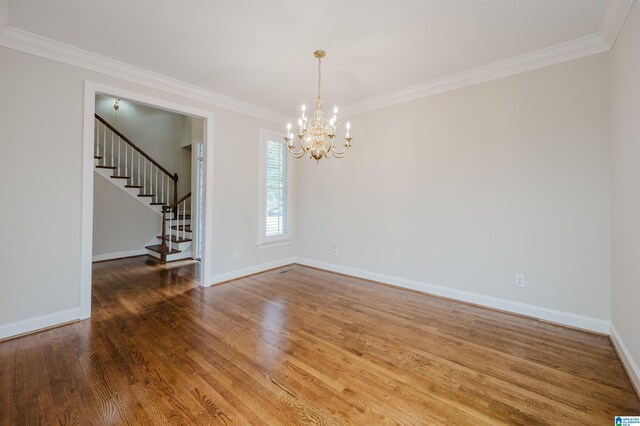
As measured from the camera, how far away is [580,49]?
8.91 ft

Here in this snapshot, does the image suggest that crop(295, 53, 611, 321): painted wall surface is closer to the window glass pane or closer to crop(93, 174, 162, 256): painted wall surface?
the window glass pane

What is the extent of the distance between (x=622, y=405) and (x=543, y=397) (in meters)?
0.44

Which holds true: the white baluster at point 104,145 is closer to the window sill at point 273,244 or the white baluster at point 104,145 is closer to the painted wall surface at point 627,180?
the window sill at point 273,244

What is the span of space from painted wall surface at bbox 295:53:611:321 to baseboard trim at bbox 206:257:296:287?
1352 mm

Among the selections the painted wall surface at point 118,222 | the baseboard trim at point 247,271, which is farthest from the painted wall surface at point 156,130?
the baseboard trim at point 247,271

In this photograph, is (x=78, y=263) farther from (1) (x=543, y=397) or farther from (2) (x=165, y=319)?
(1) (x=543, y=397)

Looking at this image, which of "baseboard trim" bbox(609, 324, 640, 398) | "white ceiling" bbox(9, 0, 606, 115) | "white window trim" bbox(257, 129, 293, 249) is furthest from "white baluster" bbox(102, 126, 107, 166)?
"baseboard trim" bbox(609, 324, 640, 398)

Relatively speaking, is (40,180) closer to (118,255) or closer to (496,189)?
(118,255)

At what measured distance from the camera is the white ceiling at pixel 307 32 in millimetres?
2229

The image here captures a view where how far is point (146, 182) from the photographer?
6.69 meters

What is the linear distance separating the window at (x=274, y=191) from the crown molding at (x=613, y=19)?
421cm

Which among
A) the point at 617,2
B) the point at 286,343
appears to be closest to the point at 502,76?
the point at 617,2

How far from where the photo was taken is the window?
15.9 ft

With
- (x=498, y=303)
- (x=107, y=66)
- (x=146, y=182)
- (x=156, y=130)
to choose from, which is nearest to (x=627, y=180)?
(x=498, y=303)
